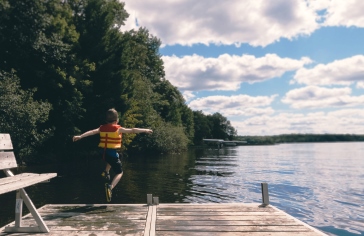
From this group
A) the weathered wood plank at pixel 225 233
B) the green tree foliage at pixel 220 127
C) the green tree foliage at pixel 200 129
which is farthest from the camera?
the green tree foliage at pixel 220 127

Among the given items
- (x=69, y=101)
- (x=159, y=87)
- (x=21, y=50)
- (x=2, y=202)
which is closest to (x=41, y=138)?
(x=69, y=101)

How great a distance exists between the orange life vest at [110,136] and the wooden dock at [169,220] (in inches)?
59.9

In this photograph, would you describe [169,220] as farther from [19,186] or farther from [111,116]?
[19,186]

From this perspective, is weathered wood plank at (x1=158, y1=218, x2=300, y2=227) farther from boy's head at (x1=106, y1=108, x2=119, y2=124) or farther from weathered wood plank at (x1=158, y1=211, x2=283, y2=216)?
boy's head at (x1=106, y1=108, x2=119, y2=124)

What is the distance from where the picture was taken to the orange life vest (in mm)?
7637

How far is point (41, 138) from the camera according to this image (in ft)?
84.7

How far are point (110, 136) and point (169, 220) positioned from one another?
2505 mm

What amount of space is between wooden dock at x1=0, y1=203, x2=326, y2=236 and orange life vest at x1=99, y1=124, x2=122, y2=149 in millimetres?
1522

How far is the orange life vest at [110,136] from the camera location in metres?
7.64

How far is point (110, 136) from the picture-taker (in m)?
7.69

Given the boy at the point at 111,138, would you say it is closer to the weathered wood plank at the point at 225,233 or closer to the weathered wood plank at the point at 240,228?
the weathered wood plank at the point at 240,228

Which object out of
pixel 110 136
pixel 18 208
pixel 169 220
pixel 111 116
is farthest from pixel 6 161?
pixel 169 220

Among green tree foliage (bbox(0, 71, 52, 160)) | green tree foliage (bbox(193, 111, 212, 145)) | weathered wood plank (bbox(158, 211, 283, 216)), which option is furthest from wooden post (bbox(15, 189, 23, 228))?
green tree foliage (bbox(193, 111, 212, 145))

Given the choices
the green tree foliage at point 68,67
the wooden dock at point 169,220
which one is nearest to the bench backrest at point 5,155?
the wooden dock at point 169,220
